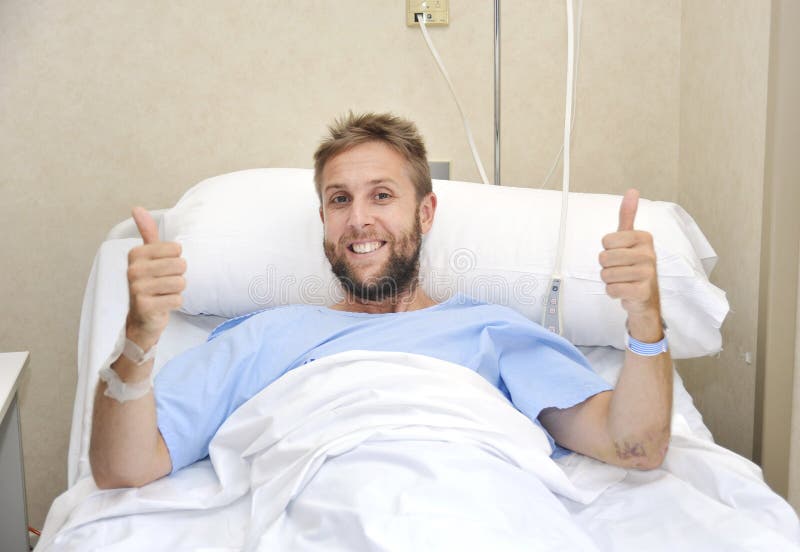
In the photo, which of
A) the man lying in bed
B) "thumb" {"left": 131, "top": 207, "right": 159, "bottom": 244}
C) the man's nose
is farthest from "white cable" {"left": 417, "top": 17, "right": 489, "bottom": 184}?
"thumb" {"left": 131, "top": 207, "right": 159, "bottom": 244}

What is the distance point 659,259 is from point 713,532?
2.04ft

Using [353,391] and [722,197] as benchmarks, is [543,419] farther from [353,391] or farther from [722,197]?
[722,197]

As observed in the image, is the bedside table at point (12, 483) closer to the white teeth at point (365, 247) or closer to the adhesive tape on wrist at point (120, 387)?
the adhesive tape on wrist at point (120, 387)

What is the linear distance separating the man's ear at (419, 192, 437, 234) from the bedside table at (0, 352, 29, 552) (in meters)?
0.81

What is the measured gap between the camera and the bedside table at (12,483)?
60.0 inches

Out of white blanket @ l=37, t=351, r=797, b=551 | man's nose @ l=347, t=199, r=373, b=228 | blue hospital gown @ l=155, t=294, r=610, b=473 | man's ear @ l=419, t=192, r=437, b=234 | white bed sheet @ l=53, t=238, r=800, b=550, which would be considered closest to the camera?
white blanket @ l=37, t=351, r=797, b=551

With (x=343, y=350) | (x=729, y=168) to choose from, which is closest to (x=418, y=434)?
(x=343, y=350)

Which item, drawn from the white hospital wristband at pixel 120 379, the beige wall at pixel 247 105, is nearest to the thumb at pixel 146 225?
the white hospital wristband at pixel 120 379

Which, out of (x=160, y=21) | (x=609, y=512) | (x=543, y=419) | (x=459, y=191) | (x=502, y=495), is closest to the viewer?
(x=502, y=495)

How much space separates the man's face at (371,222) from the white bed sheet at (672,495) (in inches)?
16.3

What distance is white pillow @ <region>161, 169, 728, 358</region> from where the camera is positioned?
1.52 m

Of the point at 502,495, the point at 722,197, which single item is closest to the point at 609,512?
the point at 502,495

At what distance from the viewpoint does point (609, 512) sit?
1.14m

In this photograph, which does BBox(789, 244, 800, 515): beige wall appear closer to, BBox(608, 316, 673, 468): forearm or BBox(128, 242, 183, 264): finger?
BBox(608, 316, 673, 468): forearm
